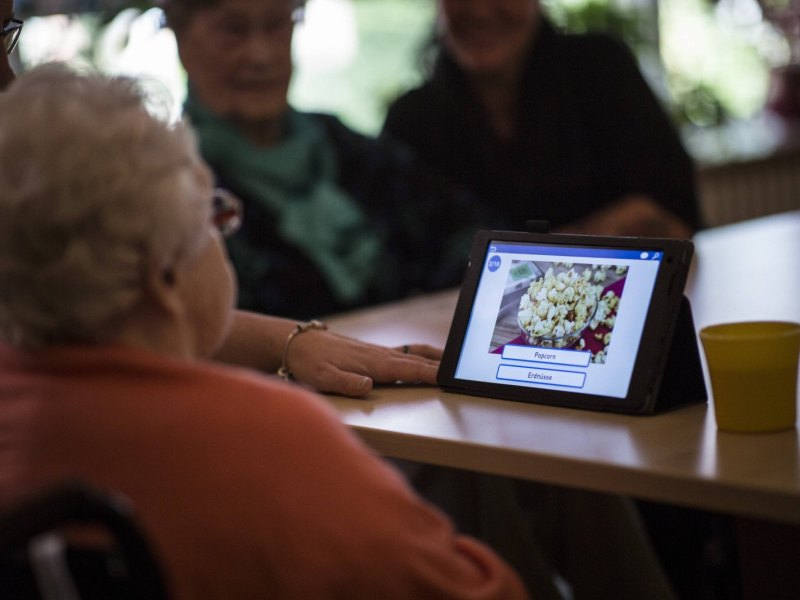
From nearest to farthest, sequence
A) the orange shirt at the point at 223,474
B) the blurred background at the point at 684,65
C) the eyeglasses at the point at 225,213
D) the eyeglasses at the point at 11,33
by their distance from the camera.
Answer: the orange shirt at the point at 223,474
the eyeglasses at the point at 225,213
the eyeglasses at the point at 11,33
the blurred background at the point at 684,65

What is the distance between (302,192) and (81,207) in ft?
5.97

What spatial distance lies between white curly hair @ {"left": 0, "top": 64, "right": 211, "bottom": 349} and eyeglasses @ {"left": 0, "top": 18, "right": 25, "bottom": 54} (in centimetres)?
62

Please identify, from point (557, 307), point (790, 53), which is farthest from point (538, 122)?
point (790, 53)

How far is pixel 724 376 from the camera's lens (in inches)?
44.8

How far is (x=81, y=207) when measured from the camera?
2.89 feet

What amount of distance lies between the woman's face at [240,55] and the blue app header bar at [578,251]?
1344 mm

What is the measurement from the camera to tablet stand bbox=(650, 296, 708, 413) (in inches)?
48.4

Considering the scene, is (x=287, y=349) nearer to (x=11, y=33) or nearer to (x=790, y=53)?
(x=11, y=33)

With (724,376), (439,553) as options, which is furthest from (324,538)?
(724,376)

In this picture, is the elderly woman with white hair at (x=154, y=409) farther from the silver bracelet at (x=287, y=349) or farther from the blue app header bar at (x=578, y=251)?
the silver bracelet at (x=287, y=349)

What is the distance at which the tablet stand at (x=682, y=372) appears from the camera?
4.03 feet

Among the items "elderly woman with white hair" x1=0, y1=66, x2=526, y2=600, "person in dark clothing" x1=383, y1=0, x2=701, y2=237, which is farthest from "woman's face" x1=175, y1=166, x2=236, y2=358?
"person in dark clothing" x1=383, y1=0, x2=701, y2=237

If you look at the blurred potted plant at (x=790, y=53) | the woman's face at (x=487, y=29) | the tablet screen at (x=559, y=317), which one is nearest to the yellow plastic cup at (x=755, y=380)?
the tablet screen at (x=559, y=317)

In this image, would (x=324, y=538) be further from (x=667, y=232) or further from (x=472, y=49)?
(x=472, y=49)
